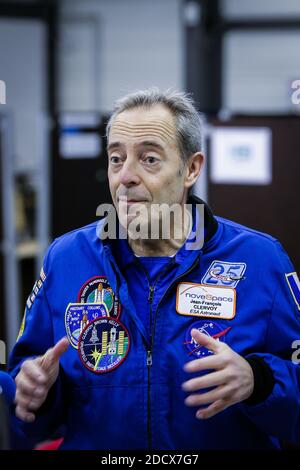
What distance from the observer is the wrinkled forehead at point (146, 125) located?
1.21 m

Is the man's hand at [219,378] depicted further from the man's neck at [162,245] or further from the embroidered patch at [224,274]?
the man's neck at [162,245]

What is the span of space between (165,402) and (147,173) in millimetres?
401

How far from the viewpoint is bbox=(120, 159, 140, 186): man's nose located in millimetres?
1203

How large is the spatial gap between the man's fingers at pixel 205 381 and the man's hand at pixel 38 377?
21 centimetres

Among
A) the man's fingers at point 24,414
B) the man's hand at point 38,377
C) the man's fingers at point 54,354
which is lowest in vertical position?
the man's fingers at point 24,414

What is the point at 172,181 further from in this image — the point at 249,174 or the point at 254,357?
the point at 249,174

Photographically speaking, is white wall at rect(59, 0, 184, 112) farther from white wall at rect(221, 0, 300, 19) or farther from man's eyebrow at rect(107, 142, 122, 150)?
man's eyebrow at rect(107, 142, 122, 150)

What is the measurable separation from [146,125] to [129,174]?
0.09 meters

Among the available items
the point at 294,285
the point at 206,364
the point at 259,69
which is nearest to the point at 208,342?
the point at 206,364

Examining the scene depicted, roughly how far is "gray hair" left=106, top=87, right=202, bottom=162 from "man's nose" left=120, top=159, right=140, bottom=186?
10 cm

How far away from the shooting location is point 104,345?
1.23 m

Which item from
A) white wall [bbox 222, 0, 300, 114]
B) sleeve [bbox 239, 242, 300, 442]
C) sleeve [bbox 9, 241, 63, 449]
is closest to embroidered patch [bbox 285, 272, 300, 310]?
sleeve [bbox 239, 242, 300, 442]

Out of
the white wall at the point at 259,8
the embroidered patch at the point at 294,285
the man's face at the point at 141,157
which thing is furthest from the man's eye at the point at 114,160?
the white wall at the point at 259,8

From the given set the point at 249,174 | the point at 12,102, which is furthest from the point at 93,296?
the point at 12,102
